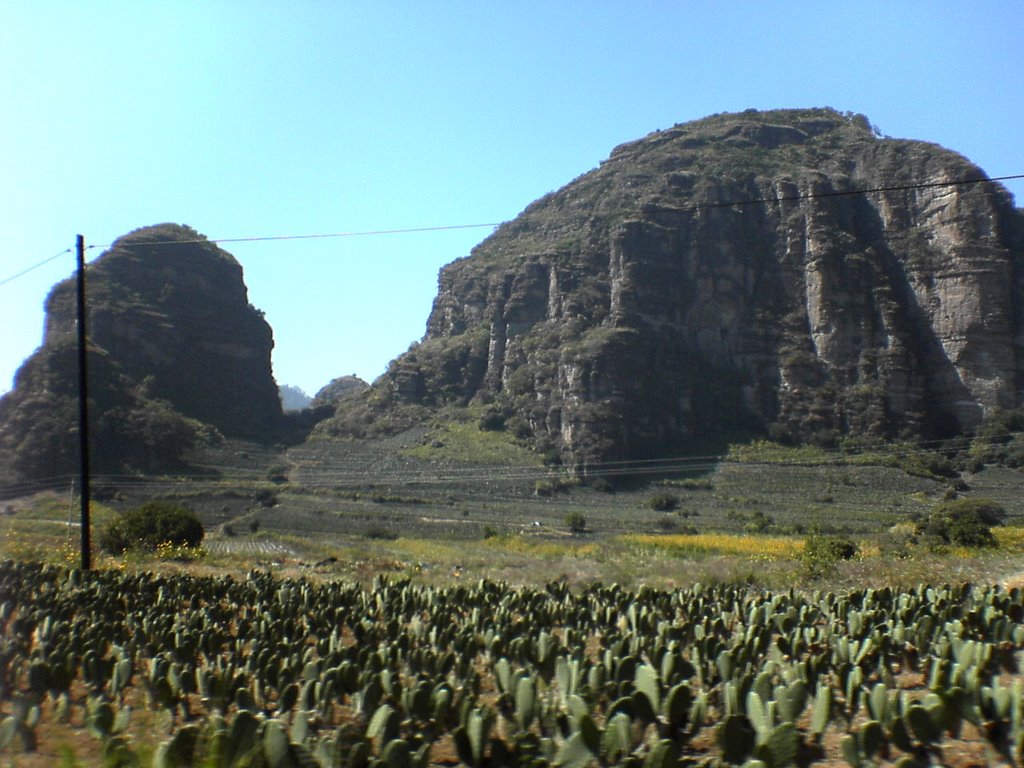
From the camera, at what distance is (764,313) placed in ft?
274

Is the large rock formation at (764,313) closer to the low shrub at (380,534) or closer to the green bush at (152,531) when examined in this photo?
the low shrub at (380,534)

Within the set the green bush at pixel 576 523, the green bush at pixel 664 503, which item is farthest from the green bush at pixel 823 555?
the green bush at pixel 664 503

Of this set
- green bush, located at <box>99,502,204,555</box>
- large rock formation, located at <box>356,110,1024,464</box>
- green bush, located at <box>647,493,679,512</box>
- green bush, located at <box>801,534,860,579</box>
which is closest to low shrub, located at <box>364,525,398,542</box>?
green bush, located at <box>99,502,204,555</box>

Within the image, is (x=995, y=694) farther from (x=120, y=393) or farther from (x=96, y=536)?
(x=120, y=393)

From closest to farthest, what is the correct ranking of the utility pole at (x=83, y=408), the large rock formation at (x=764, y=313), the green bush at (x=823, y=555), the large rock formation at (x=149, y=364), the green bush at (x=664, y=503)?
1. the green bush at (x=823, y=555)
2. the utility pole at (x=83, y=408)
3. the green bush at (x=664, y=503)
4. the large rock formation at (x=149, y=364)
5. the large rock formation at (x=764, y=313)

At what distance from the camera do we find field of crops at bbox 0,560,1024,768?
20.1 feet

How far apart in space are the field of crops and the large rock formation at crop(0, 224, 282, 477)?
56.2 meters

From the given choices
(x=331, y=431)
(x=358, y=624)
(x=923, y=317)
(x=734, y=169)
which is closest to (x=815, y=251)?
(x=923, y=317)

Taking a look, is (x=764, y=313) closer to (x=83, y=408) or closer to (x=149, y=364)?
(x=149, y=364)

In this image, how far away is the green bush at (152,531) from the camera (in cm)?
3116

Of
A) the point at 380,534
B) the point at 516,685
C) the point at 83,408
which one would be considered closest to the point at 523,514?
the point at 380,534

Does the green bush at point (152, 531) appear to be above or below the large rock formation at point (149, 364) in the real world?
below

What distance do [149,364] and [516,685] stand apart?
85.6m

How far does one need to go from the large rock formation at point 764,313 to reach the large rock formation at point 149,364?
594 inches
